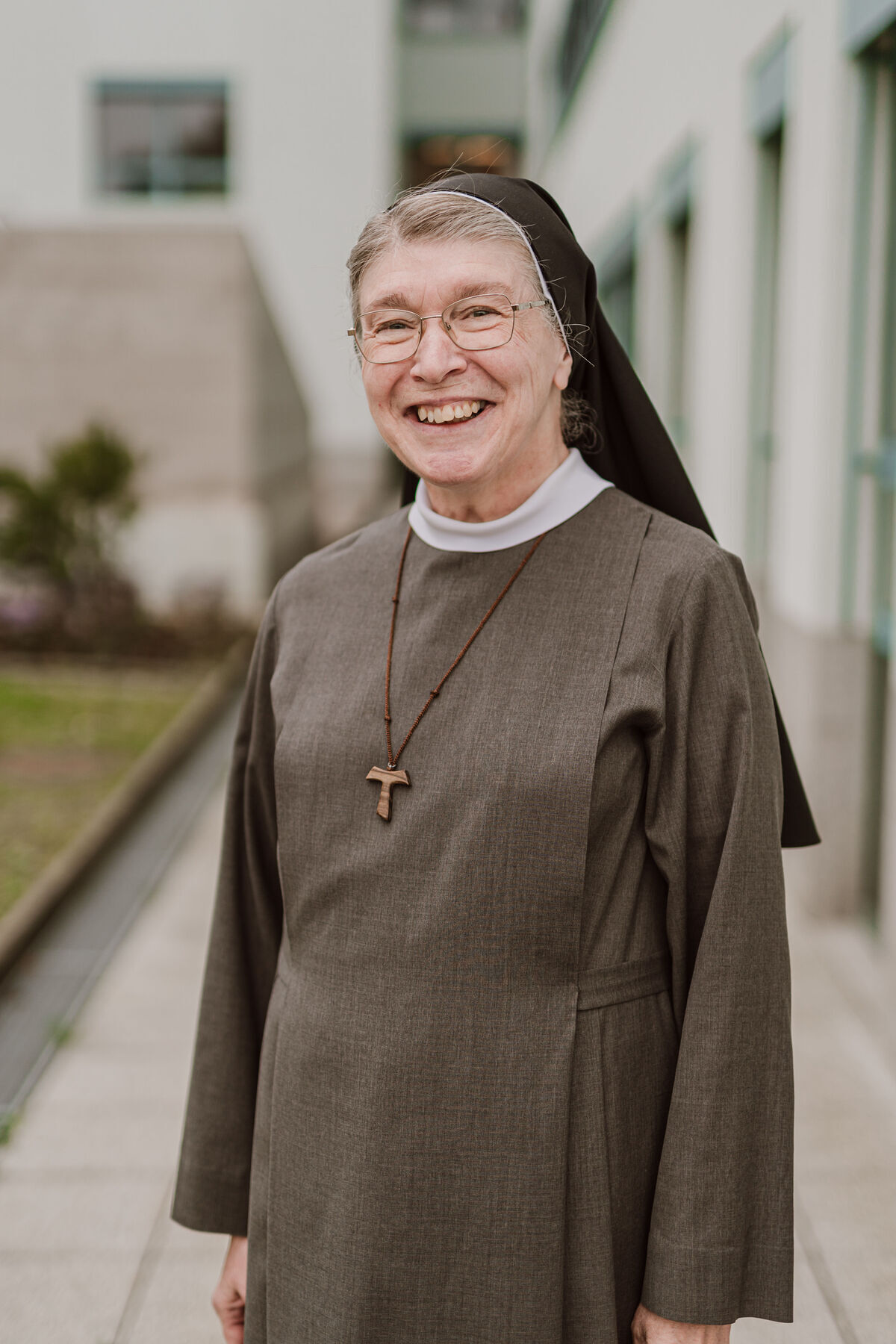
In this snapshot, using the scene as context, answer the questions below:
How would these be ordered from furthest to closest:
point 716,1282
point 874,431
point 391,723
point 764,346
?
1. point 764,346
2. point 874,431
3. point 391,723
4. point 716,1282

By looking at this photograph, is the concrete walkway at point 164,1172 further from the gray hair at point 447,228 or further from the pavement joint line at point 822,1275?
the gray hair at point 447,228

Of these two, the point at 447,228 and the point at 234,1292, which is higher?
the point at 447,228

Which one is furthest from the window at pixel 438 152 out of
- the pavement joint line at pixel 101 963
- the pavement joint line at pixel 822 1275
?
the pavement joint line at pixel 822 1275

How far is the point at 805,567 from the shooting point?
5.04 meters

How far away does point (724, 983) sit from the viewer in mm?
1587

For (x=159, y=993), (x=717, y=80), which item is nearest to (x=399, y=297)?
(x=159, y=993)

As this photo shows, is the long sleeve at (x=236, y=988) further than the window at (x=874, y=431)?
No

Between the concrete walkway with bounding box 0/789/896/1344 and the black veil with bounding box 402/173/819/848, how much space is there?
173 cm

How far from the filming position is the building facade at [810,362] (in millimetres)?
4609

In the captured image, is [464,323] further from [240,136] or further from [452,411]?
[240,136]

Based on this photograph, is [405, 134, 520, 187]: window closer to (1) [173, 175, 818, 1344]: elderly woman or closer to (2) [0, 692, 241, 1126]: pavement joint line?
(2) [0, 692, 241, 1126]: pavement joint line

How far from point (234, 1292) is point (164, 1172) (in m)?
1.68

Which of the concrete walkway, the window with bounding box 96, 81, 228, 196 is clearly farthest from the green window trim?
the window with bounding box 96, 81, 228, 196

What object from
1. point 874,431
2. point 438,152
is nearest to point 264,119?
point 438,152
